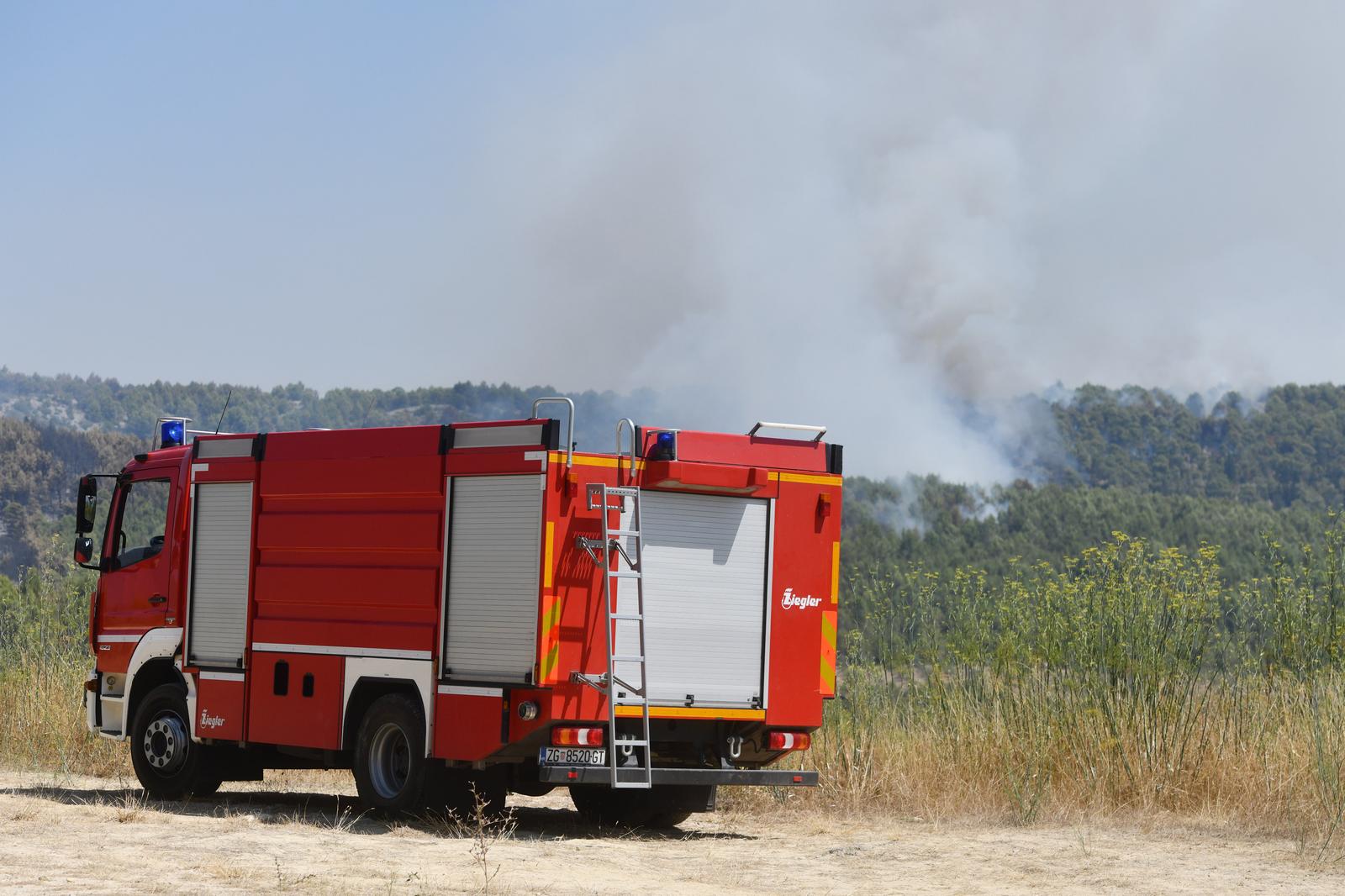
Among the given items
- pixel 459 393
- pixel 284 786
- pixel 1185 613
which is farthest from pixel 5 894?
pixel 459 393

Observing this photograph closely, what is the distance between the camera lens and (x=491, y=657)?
1226cm

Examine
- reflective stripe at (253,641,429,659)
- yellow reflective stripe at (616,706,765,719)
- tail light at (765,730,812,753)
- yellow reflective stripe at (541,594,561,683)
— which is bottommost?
tail light at (765,730,812,753)

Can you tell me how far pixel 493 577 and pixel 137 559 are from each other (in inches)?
185

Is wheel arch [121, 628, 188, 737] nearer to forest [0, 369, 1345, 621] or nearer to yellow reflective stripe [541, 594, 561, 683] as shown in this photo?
yellow reflective stripe [541, 594, 561, 683]

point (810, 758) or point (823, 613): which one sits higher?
point (823, 613)

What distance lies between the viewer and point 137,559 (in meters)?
15.4

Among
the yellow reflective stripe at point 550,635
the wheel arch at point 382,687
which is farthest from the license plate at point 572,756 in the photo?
the wheel arch at point 382,687

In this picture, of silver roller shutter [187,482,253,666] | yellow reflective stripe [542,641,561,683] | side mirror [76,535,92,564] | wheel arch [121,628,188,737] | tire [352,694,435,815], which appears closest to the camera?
yellow reflective stripe [542,641,561,683]

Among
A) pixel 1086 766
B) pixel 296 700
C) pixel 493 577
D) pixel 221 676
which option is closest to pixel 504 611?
pixel 493 577

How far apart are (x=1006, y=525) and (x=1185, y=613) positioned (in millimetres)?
86446

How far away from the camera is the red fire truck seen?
12141 millimetres

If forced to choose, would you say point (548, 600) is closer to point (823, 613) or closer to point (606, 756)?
point (606, 756)

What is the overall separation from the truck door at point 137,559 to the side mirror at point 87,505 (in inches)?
12.7

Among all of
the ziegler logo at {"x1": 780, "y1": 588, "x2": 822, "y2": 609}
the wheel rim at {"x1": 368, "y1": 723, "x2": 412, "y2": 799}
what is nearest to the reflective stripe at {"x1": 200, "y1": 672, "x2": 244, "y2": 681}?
the wheel rim at {"x1": 368, "y1": 723, "x2": 412, "y2": 799}
